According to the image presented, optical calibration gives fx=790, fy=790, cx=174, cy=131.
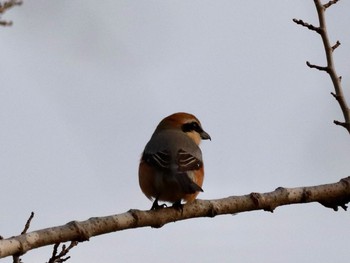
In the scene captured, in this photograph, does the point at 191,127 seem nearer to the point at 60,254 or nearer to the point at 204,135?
the point at 204,135

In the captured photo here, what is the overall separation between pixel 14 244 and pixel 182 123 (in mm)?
3884

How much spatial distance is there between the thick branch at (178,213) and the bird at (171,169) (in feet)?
0.90

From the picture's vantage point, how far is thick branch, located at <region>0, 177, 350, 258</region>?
13.0 feet

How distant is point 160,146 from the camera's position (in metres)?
6.79

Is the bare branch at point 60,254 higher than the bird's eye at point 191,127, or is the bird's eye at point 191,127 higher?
the bird's eye at point 191,127

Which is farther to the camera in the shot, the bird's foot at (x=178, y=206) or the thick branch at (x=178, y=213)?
the bird's foot at (x=178, y=206)

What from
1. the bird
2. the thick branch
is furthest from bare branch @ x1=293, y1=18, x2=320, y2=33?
the bird

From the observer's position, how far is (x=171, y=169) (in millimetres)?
6242

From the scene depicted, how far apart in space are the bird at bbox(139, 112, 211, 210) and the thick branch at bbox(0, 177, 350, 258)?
27 cm

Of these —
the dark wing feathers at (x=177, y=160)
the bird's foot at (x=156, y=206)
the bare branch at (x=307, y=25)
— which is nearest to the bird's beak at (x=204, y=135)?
the dark wing feathers at (x=177, y=160)

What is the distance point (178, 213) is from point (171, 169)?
3.28 ft

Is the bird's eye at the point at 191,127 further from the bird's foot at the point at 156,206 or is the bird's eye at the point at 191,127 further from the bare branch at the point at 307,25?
the bare branch at the point at 307,25

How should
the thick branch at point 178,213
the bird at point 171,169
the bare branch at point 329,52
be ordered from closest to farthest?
the thick branch at point 178,213 → the bare branch at point 329,52 → the bird at point 171,169

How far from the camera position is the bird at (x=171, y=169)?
5.94m
